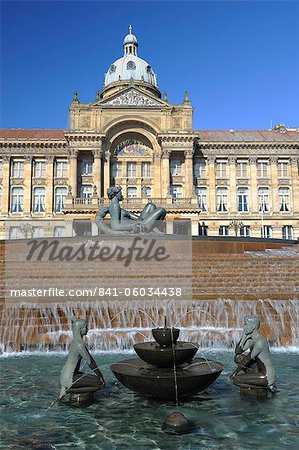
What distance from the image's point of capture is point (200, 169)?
55.4 m

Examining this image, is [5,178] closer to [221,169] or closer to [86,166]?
[86,166]

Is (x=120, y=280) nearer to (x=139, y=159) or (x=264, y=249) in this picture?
(x=264, y=249)

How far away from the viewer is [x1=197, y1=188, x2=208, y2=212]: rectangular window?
2140 inches

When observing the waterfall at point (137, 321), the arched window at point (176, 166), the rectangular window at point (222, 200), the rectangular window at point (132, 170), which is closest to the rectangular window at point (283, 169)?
the rectangular window at point (222, 200)

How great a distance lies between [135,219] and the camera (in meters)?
22.4

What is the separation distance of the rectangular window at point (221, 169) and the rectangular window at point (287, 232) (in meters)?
10.1

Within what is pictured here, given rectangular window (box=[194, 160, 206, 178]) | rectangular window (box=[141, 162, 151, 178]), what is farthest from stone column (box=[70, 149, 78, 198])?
rectangular window (box=[194, 160, 206, 178])

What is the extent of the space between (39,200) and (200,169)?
68.9 feet

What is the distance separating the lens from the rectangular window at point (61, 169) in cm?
5459

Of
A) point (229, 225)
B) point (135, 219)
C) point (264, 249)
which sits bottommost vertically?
point (264, 249)

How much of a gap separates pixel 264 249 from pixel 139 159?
3135cm

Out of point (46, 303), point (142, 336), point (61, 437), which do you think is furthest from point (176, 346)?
point (46, 303)

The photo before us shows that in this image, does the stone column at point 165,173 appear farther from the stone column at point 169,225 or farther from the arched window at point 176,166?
the stone column at point 169,225

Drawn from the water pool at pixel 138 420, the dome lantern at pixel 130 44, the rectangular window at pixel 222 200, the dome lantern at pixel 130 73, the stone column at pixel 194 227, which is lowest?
the water pool at pixel 138 420
